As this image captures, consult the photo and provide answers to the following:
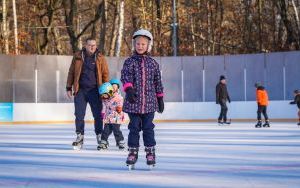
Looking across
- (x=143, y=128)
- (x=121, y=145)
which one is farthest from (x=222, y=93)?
(x=143, y=128)

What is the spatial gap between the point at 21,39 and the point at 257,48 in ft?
42.3

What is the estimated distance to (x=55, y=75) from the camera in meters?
28.3

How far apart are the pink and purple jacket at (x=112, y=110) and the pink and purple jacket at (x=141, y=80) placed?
3410 millimetres

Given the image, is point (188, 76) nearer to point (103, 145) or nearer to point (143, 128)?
point (103, 145)

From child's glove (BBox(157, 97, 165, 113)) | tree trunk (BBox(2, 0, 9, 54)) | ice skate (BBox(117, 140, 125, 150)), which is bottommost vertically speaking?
ice skate (BBox(117, 140, 125, 150))

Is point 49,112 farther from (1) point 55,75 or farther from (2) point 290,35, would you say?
(2) point 290,35

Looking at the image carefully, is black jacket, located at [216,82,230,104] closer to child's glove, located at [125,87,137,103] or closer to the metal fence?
the metal fence

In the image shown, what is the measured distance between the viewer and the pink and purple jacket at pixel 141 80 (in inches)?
329

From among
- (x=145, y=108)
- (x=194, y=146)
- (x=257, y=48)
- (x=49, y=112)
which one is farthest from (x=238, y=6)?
(x=145, y=108)

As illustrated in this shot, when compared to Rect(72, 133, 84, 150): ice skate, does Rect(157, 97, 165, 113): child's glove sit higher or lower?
higher

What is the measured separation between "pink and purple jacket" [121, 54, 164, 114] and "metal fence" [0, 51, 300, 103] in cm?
1929

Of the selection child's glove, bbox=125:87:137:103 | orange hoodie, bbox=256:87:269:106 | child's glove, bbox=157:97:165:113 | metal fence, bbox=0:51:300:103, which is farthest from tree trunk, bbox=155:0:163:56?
child's glove, bbox=125:87:137:103

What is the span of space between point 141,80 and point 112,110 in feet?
11.7

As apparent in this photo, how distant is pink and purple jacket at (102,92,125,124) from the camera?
11.9 metres
